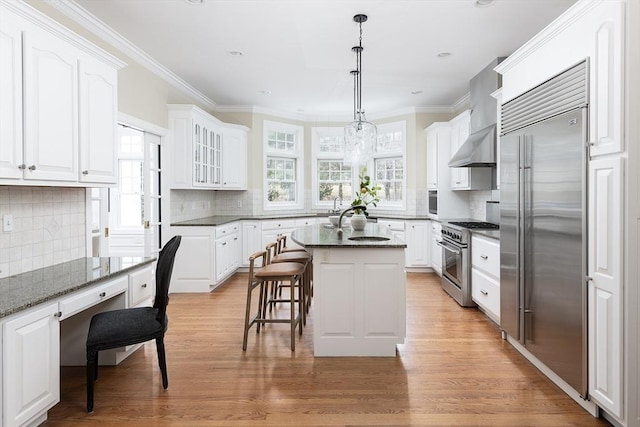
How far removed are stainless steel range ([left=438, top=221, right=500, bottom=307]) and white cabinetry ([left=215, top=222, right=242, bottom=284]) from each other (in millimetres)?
3053

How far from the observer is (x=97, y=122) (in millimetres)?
2918

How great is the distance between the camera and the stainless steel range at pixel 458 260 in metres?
4.57

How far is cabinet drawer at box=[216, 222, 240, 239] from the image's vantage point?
5574 millimetres

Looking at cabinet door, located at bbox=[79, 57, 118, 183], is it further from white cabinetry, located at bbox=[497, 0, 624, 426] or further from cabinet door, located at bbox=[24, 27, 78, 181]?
white cabinetry, located at bbox=[497, 0, 624, 426]

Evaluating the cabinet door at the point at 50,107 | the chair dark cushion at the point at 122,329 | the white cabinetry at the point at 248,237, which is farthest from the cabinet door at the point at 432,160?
the cabinet door at the point at 50,107

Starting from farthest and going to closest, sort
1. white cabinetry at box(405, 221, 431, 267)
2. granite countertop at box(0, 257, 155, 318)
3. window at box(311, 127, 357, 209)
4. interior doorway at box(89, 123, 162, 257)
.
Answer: window at box(311, 127, 357, 209) → white cabinetry at box(405, 221, 431, 267) → interior doorway at box(89, 123, 162, 257) → granite countertop at box(0, 257, 155, 318)

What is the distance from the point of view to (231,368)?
9.95ft

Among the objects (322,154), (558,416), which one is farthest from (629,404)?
(322,154)

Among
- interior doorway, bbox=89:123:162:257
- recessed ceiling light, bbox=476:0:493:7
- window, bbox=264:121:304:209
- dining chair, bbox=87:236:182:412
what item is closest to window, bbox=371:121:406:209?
window, bbox=264:121:304:209

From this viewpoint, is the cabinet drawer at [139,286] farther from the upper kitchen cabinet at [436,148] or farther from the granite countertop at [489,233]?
the upper kitchen cabinet at [436,148]

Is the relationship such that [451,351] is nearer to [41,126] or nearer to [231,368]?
[231,368]

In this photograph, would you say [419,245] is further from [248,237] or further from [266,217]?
[248,237]

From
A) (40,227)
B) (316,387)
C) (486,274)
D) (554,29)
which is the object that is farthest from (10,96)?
(486,274)

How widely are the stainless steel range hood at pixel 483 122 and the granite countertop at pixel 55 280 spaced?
11.9 ft
